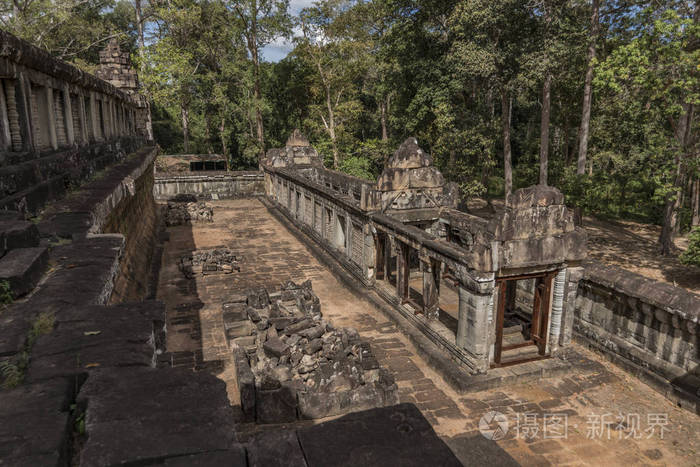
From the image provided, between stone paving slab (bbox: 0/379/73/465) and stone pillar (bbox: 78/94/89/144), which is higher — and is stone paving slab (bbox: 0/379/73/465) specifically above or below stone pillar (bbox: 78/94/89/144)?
below

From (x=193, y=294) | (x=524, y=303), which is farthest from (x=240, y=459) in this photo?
(x=193, y=294)

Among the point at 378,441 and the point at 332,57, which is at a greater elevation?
the point at 332,57

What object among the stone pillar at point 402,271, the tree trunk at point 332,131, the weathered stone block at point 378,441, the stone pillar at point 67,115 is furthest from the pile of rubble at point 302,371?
the tree trunk at point 332,131

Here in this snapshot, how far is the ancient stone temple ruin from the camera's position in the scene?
267cm

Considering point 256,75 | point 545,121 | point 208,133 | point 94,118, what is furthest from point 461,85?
point 208,133

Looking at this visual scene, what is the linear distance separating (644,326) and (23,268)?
395 inches

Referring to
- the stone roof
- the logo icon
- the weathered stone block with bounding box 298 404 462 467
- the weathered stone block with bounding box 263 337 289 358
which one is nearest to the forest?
the stone roof

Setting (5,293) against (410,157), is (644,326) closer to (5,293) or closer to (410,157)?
(410,157)

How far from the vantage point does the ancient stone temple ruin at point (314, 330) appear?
105 inches

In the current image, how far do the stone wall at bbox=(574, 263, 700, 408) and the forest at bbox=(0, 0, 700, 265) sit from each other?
21.7 ft

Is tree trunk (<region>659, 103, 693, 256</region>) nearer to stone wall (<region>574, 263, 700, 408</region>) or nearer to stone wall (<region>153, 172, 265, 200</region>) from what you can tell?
stone wall (<region>574, 263, 700, 408</region>)

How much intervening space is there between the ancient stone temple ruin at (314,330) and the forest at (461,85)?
24.5 feet

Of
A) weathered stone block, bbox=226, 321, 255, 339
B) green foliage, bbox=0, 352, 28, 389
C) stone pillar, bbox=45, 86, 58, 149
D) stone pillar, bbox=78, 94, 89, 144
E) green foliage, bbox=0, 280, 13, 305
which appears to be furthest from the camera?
stone pillar, bbox=78, 94, 89, 144

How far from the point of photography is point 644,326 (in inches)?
349
